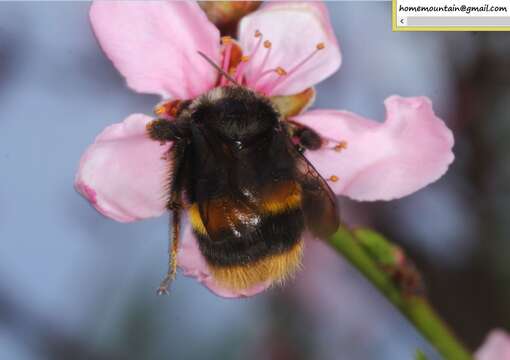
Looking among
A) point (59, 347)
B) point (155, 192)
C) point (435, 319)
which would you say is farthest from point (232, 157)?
point (59, 347)

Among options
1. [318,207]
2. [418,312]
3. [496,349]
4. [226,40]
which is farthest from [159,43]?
[496,349]

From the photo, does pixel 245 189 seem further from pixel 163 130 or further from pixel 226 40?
pixel 226 40

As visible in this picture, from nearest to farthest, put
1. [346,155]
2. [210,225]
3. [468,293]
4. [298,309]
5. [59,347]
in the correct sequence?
1. [210,225]
2. [346,155]
3. [59,347]
4. [468,293]
5. [298,309]

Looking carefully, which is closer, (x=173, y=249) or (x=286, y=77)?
(x=173, y=249)

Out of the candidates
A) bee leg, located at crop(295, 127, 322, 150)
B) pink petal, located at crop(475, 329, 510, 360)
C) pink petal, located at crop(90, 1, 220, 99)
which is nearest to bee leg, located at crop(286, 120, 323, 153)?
bee leg, located at crop(295, 127, 322, 150)

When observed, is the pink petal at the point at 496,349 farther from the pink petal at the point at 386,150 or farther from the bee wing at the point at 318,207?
the bee wing at the point at 318,207

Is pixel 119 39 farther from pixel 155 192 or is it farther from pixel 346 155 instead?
pixel 346 155

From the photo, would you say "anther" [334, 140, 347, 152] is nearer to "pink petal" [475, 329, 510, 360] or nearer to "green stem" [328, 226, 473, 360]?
"green stem" [328, 226, 473, 360]
